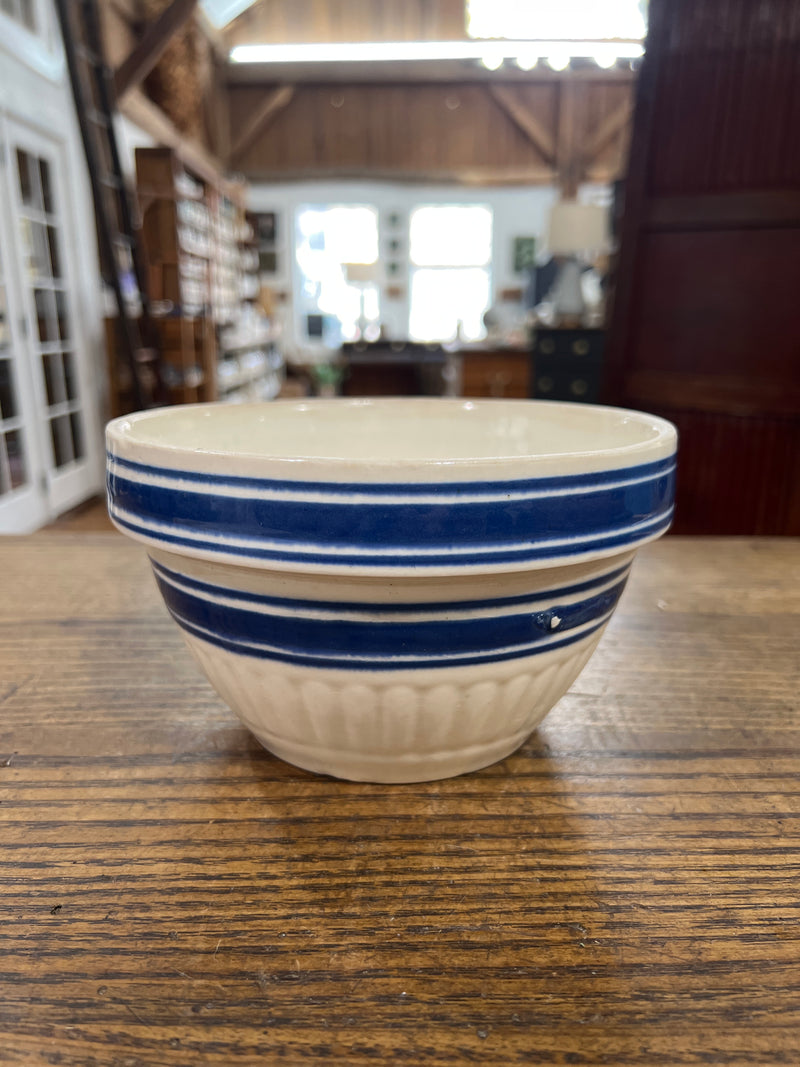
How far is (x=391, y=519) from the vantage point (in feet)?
0.72

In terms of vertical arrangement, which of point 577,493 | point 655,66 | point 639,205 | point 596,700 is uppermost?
point 655,66

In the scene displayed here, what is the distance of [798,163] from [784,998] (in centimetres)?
206

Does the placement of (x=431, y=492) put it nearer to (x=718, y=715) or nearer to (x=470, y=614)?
(x=470, y=614)

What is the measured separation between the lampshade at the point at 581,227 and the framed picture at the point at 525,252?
447 centimetres

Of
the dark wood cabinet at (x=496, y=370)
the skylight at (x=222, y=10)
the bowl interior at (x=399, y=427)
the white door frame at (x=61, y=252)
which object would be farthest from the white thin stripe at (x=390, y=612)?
the skylight at (x=222, y=10)

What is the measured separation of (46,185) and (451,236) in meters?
5.34

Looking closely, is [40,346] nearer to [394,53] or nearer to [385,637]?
[385,637]

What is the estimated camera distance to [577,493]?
24 centimetres

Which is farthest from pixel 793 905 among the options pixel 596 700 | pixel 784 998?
pixel 596 700

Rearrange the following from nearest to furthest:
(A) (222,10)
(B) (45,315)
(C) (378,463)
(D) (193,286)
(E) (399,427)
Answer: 1. (C) (378,463)
2. (E) (399,427)
3. (B) (45,315)
4. (D) (193,286)
5. (A) (222,10)

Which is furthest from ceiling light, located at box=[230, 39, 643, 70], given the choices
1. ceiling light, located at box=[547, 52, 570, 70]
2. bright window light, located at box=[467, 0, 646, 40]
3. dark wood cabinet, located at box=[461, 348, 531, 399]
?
dark wood cabinet, located at box=[461, 348, 531, 399]

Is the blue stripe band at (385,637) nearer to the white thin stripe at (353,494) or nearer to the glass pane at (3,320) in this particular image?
the white thin stripe at (353,494)

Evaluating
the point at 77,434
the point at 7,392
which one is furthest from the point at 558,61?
the point at 7,392

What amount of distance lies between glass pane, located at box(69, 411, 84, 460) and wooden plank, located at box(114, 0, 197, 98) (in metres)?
1.89
